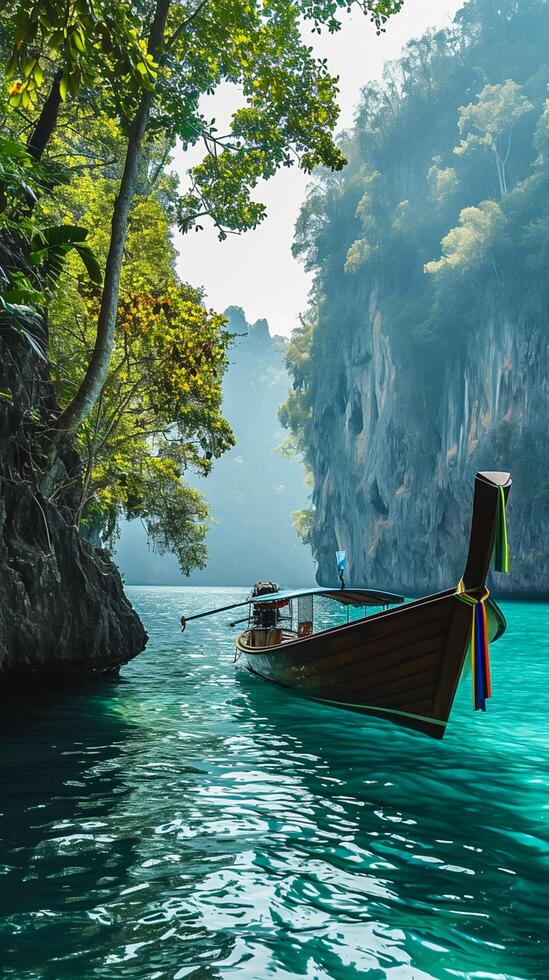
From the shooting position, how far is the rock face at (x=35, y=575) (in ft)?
28.6

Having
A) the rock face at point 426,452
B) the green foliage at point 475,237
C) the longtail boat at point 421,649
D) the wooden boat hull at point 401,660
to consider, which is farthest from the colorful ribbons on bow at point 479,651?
the green foliage at point 475,237

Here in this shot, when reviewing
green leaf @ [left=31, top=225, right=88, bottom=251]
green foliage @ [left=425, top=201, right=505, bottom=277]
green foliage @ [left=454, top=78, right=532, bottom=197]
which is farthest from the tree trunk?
green foliage @ [left=454, top=78, right=532, bottom=197]

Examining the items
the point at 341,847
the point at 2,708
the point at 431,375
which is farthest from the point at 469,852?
the point at 431,375

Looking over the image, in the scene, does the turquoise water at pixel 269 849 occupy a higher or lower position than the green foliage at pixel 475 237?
lower

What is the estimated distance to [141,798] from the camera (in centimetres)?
532

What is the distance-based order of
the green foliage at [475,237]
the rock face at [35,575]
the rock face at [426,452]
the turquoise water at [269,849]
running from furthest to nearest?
the green foliage at [475,237]
the rock face at [426,452]
the rock face at [35,575]
the turquoise water at [269,849]

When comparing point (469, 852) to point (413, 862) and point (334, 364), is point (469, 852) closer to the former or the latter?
point (413, 862)

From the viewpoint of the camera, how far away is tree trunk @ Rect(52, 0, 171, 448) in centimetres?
932

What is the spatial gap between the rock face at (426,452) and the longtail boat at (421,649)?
90.4ft

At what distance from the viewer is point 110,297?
31.0ft

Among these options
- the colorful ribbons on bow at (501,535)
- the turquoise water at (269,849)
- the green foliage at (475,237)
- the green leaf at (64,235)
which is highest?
the green foliage at (475,237)

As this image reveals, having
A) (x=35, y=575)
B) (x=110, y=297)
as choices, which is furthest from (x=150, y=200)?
(x=35, y=575)

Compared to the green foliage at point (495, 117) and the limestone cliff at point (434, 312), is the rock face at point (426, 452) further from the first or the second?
the green foliage at point (495, 117)

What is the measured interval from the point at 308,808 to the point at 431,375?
133 ft
